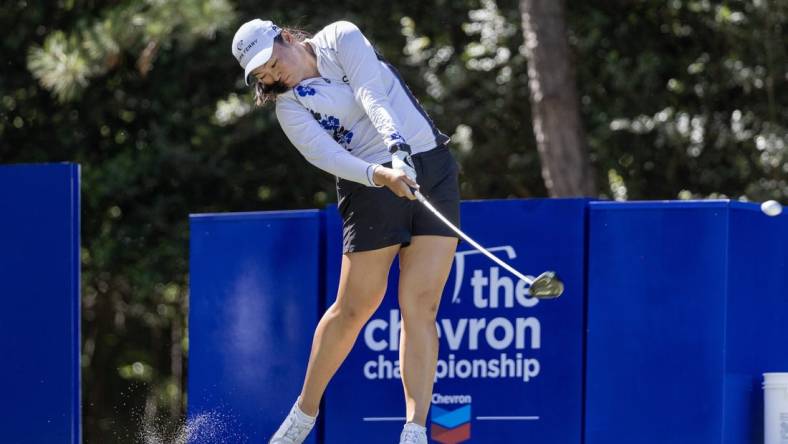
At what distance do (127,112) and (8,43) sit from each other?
3.62 ft

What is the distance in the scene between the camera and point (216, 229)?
5.30m

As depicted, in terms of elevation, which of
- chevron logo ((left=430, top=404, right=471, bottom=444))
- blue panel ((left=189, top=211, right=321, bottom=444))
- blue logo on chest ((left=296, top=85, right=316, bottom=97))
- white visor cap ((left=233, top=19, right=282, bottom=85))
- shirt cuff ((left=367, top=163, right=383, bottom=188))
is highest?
white visor cap ((left=233, top=19, right=282, bottom=85))

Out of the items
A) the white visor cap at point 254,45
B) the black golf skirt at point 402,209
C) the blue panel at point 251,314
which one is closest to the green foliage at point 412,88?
the blue panel at point 251,314

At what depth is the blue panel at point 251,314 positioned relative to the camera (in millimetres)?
5137

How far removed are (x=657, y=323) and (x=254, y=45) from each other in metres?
1.69

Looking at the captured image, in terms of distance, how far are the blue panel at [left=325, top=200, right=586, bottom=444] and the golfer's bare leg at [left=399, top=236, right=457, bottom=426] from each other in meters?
0.46

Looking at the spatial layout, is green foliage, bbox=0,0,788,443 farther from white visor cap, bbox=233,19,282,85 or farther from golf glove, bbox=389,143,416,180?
golf glove, bbox=389,143,416,180

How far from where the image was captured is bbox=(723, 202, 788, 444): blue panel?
15.1 feet

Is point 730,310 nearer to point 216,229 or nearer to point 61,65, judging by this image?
point 216,229

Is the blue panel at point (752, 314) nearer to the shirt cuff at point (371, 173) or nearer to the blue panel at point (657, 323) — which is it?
the blue panel at point (657, 323)

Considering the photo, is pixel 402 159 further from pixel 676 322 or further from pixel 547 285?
pixel 676 322

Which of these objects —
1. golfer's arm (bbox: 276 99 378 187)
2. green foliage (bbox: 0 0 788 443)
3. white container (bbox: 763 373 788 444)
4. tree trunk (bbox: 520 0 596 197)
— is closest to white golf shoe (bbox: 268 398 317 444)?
A: golfer's arm (bbox: 276 99 378 187)

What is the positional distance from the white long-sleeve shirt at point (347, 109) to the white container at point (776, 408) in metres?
1.44

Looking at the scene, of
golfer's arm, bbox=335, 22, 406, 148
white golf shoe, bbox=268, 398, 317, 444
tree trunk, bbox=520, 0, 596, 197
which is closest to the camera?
golfer's arm, bbox=335, 22, 406, 148
